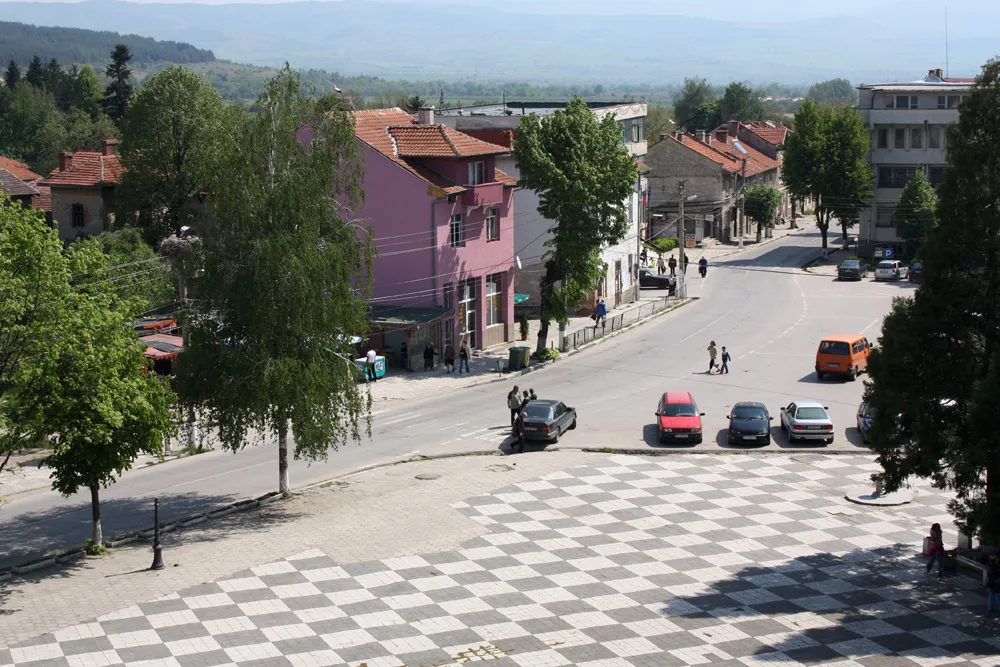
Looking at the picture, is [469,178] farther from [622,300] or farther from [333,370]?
[333,370]

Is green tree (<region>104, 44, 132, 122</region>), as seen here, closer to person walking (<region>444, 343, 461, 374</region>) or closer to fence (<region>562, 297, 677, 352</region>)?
fence (<region>562, 297, 677, 352</region>)

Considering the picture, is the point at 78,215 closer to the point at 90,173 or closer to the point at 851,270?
the point at 90,173

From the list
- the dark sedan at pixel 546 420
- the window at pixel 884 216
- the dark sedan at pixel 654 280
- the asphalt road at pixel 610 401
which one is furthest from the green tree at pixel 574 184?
the window at pixel 884 216

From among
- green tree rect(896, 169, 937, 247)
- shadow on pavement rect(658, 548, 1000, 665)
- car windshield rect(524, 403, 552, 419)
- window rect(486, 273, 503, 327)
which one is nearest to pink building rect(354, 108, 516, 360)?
window rect(486, 273, 503, 327)

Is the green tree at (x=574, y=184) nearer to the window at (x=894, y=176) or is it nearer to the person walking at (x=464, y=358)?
the person walking at (x=464, y=358)

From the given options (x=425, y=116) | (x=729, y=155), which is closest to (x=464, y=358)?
(x=425, y=116)

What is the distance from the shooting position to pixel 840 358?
50094mm

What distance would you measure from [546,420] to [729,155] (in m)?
72.4

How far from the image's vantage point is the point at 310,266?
32156mm

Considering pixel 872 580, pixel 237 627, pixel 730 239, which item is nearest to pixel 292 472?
pixel 237 627

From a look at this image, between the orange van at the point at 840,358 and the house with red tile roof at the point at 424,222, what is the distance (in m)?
16.1

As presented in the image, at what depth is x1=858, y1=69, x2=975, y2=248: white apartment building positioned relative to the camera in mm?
90625

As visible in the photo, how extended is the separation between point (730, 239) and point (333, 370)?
75.4 m

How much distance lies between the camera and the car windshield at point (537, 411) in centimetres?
4056
